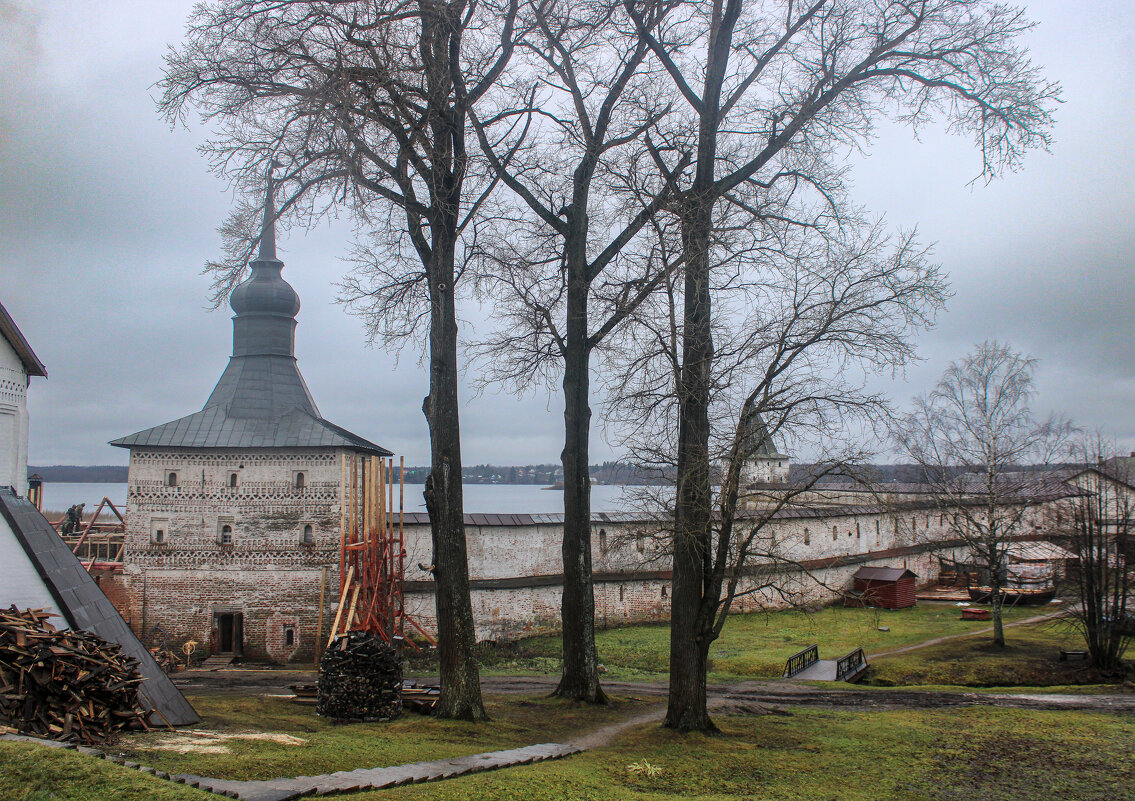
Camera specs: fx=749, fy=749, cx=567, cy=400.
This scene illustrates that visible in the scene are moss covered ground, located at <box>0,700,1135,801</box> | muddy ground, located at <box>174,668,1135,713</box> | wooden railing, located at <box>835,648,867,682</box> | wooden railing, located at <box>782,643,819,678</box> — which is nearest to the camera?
moss covered ground, located at <box>0,700,1135,801</box>

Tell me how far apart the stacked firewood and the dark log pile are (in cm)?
337

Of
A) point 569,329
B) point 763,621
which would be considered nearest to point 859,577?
point 763,621

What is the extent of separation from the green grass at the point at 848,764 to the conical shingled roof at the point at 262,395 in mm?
13986

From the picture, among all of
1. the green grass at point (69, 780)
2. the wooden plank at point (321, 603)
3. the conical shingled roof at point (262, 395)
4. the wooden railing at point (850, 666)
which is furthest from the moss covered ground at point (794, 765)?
the conical shingled roof at point (262, 395)

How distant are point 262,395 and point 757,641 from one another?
53.0ft

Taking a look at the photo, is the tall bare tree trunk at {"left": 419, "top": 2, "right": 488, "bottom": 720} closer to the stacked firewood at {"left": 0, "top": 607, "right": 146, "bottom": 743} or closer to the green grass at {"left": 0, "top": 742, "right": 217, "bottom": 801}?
the stacked firewood at {"left": 0, "top": 607, "right": 146, "bottom": 743}

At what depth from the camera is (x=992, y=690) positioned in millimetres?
15773

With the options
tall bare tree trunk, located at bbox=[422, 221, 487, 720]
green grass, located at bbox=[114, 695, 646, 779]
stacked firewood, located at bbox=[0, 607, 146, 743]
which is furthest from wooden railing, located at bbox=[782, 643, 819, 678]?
stacked firewood, located at bbox=[0, 607, 146, 743]

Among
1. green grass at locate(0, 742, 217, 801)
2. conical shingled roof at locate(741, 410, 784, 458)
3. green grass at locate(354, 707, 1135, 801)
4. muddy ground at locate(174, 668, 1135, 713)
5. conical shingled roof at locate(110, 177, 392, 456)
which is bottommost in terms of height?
muddy ground at locate(174, 668, 1135, 713)

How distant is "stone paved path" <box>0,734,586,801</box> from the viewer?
5297mm

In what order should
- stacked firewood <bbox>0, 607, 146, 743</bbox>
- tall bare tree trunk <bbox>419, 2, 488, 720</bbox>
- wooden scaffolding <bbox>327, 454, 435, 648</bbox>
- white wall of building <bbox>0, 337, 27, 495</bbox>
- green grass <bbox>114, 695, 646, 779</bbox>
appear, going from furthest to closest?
1. wooden scaffolding <bbox>327, 454, 435, 648</bbox>
2. tall bare tree trunk <bbox>419, 2, 488, 720</bbox>
3. white wall of building <bbox>0, 337, 27, 495</bbox>
4. stacked firewood <bbox>0, 607, 146, 743</bbox>
5. green grass <bbox>114, 695, 646, 779</bbox>

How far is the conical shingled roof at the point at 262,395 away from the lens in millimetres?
20750

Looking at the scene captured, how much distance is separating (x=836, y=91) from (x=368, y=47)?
6697 millimetres

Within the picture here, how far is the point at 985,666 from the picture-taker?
17875 mm
